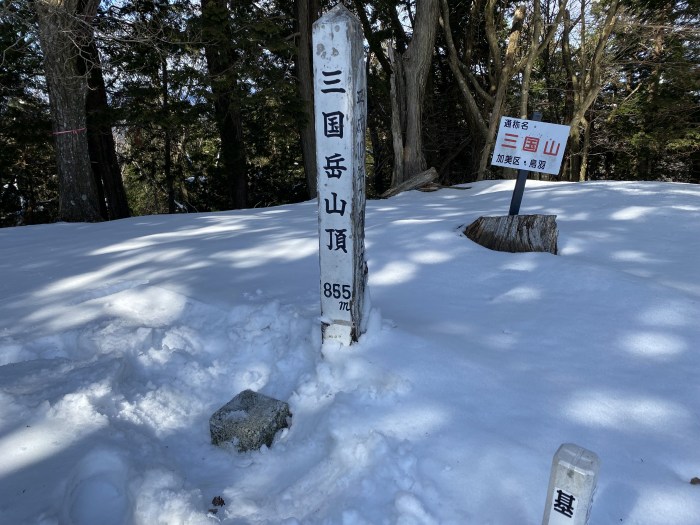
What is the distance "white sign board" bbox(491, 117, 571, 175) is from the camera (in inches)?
153

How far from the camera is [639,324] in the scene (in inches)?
114

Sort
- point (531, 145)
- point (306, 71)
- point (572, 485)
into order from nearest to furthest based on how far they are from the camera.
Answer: point (572, 485)
point (531, 145)
point (306, 71)

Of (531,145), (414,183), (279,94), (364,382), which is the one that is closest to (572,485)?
(364,382)

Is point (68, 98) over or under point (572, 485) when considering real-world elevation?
over

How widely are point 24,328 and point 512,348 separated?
322cm

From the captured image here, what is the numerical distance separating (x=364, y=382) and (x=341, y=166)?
1197 mm

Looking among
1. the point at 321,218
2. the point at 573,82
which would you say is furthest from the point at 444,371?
the point at 573,82

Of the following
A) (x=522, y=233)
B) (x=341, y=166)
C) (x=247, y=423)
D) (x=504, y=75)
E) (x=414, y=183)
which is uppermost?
(x=504, y=75)

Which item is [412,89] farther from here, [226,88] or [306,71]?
[226,88]

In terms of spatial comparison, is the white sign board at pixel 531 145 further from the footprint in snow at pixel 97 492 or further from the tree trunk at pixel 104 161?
the tree trunk at pixel 104 161

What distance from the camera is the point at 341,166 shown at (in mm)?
2424

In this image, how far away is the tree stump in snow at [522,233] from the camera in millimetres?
4105

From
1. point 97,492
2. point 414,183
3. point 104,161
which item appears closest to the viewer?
point 97,492

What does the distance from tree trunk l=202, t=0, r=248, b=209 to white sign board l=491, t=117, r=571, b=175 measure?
7540mm
